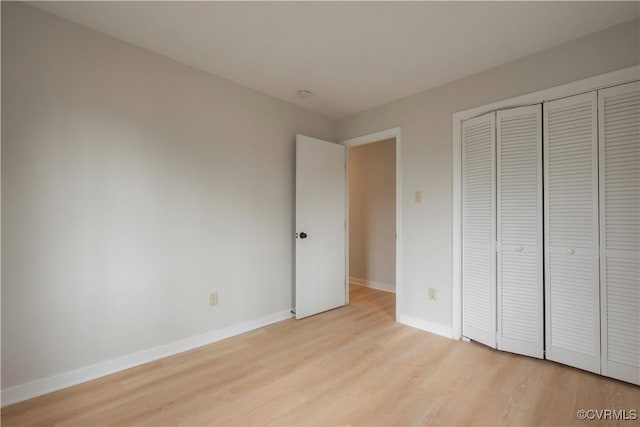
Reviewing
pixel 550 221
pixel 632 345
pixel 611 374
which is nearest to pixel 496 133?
pixel 550 221

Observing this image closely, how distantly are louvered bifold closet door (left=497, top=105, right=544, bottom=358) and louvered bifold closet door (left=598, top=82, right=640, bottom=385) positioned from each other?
13.6 inches

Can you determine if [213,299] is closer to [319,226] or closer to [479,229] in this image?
[319,226]

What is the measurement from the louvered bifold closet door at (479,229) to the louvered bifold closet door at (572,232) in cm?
36

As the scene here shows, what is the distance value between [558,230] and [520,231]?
233 mm

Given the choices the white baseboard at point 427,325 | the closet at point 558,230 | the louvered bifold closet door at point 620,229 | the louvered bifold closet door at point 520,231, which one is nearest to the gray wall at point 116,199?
the white baseboard at point 427,325

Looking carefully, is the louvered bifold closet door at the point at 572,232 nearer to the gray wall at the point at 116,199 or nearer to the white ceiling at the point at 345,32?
the white ceiling at the point at 345,32

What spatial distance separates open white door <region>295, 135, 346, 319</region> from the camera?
3146 mm

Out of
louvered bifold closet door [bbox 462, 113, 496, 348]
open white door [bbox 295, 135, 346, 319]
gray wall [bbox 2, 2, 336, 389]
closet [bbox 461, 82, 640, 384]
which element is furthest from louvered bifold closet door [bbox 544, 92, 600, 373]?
gray wall [bbox 2, 2, 336, 389]

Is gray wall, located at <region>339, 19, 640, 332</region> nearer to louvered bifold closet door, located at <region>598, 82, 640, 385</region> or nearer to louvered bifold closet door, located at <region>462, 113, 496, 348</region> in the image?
louvered bifold closet door, located at <region>462, 113, 496, 348</region>

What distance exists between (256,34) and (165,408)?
247 centimetres

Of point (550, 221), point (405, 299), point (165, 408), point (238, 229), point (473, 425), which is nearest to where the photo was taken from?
point (473, 425)

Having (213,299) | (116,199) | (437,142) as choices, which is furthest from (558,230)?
(116,199)

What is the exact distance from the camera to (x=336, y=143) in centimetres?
371

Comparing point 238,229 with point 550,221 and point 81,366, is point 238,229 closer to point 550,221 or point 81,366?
point 81,366
